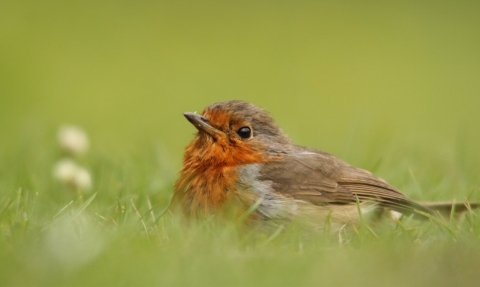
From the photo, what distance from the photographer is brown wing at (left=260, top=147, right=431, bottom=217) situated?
237 inches

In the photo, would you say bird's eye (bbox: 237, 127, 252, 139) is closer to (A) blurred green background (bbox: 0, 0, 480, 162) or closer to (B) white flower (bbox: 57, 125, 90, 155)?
(B) white flower (bbox: 57, 125, 90, 155)

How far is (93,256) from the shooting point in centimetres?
438

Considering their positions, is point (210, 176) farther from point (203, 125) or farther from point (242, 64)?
point (242, 64)

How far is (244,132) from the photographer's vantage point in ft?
20.6

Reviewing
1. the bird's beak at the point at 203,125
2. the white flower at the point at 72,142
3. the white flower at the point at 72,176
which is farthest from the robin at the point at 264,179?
the white flower at the point at 72,142

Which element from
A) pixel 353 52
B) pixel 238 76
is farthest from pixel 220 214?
pixel 353 52

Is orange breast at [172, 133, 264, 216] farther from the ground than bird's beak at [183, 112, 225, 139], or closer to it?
closer to it

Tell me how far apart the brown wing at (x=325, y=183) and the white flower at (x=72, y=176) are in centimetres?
160

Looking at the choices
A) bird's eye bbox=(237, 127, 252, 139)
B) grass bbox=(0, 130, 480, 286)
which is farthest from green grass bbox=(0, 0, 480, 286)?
bird's eye bbox=(237, 127, 252, 139)

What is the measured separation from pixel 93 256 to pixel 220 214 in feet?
4.70

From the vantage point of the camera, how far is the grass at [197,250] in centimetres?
426

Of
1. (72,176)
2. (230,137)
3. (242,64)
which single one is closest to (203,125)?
(230,137)

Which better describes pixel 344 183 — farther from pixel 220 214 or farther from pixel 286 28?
pixel 286 28

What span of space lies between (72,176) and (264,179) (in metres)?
1.72
